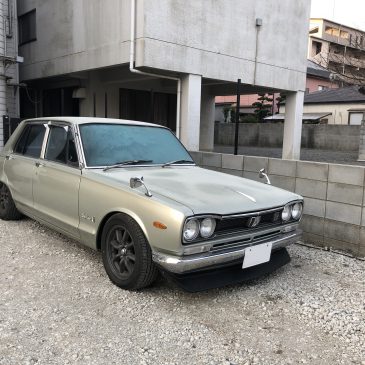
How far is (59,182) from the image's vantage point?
13.4ft

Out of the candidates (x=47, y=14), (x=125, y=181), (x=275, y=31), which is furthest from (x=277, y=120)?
(x=125, y=181)

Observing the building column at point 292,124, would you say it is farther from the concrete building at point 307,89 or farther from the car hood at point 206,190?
the concrete building at point 307,89

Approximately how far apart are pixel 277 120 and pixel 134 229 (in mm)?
25770

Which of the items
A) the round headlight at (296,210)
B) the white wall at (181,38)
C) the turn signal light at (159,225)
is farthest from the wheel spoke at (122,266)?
the white wall at (181,38)

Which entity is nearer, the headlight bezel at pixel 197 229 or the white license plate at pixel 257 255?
the headlight bezel at pixel 197 229

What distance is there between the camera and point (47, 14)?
474 inches

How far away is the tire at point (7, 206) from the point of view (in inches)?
208

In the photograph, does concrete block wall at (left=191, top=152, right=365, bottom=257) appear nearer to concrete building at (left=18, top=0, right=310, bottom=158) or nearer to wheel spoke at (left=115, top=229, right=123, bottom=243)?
wheel spoke at (left=115, top=229, right=123, bottom=243)

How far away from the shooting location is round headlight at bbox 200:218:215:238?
9.93 ft

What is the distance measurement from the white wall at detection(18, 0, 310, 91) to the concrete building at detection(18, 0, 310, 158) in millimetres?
22

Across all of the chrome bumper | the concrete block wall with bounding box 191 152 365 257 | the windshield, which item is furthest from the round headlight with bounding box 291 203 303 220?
the windshield

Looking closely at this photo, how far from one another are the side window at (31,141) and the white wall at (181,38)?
13.4 feet

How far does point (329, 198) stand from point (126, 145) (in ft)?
7.76

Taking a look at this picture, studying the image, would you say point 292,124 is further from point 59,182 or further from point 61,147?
point 59,182
